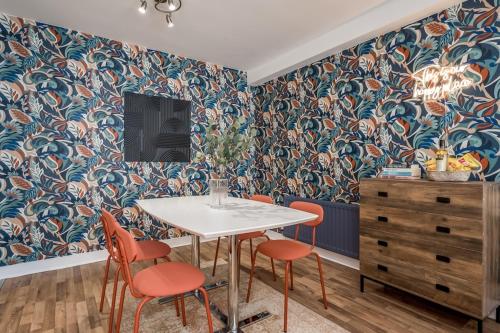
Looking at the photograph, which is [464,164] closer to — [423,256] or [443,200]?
[443,200]

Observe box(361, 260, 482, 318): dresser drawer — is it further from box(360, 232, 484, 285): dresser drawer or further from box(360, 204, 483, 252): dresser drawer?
box(360, 204, 483, 252): dresser drawer

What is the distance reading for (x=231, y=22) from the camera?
317 cm

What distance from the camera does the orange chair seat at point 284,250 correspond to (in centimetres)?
215

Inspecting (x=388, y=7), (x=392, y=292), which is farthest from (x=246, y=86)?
(x=392, y=292)

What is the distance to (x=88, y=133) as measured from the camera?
3.49 m

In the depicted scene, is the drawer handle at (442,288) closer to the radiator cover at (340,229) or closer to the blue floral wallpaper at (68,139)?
the radiator cover at (340,229)

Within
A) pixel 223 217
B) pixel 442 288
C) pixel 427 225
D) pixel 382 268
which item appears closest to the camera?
pixel 223 217

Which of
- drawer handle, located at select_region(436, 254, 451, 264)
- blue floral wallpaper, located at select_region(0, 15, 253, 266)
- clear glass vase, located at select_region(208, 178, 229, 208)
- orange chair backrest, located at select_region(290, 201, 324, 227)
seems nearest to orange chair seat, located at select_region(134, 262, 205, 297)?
clear glass vase, located at select_region(208, 178, 229, 208)

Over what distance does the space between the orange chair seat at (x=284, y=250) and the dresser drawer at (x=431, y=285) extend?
0.78 m

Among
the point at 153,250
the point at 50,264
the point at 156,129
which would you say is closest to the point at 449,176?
the point at 153,250

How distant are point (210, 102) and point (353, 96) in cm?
224

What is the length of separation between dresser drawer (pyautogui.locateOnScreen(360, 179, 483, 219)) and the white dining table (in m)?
0.91

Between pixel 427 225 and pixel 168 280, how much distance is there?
6.56ft

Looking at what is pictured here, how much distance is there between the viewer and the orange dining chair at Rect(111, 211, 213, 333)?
1.47 meters
